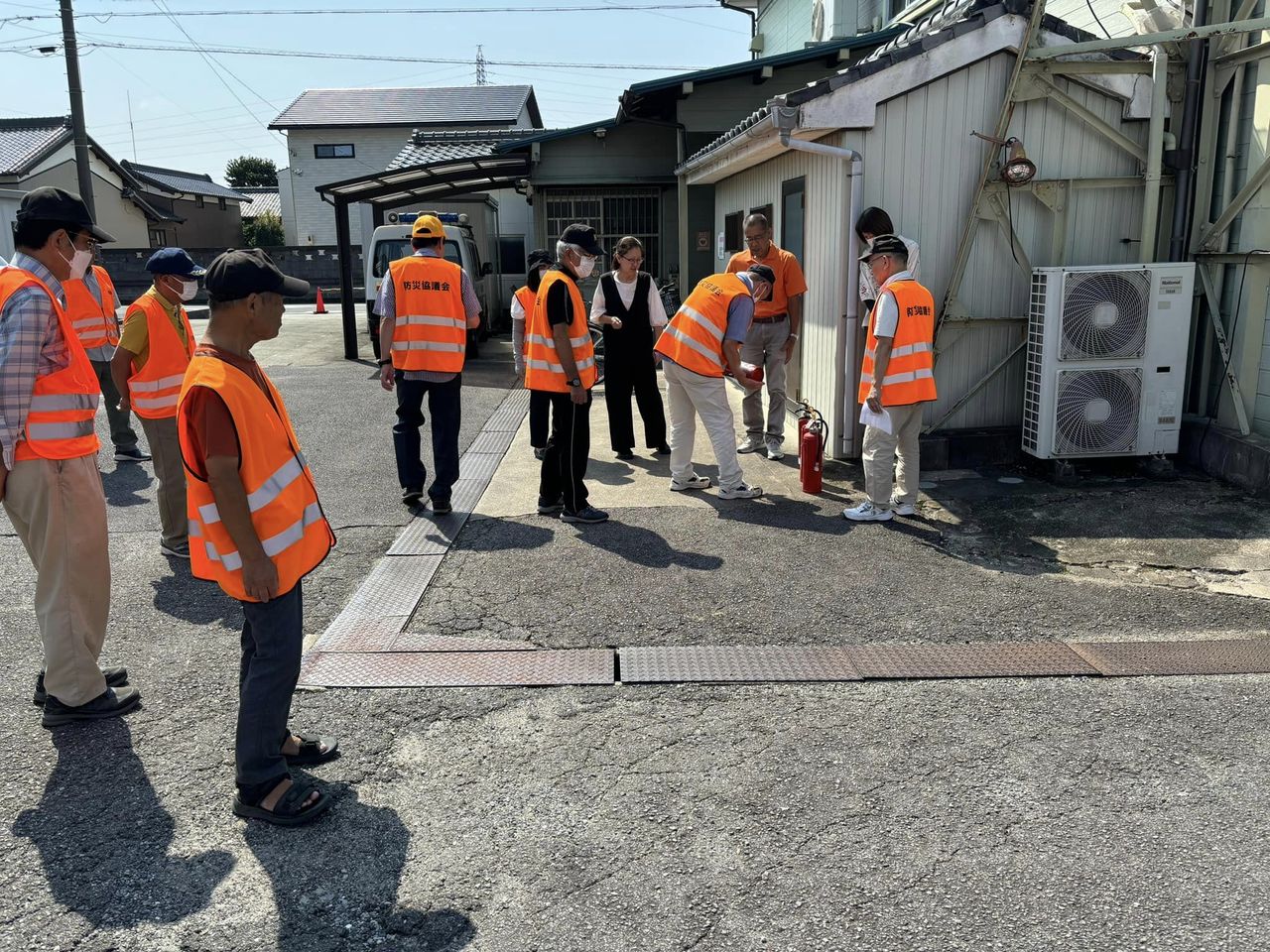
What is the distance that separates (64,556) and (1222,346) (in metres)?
7.26

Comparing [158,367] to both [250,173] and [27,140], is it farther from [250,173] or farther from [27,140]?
[250,173]

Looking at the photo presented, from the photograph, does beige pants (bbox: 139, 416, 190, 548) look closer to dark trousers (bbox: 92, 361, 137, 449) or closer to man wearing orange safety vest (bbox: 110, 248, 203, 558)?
man wearing orange safety vest (bbox: 110, 248, 203, 558)

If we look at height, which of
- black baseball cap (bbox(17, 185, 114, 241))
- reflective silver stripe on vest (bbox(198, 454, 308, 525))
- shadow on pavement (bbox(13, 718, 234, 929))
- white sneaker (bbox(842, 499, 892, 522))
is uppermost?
black baseball cap (bbox(17, 185, 114, 241))

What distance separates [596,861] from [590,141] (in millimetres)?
13797

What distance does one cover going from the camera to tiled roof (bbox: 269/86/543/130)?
123 ft

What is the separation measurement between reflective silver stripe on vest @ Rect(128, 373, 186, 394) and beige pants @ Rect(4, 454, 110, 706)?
1936 mm

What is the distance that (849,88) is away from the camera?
22.0ft

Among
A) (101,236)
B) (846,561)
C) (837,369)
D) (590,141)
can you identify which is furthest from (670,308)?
(101,236)

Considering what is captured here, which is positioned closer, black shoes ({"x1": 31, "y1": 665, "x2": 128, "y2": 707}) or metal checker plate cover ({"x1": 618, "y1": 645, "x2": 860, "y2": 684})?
black shoes ({"x1": 31, "y1": 665, "x2": 128, "y2": 707})

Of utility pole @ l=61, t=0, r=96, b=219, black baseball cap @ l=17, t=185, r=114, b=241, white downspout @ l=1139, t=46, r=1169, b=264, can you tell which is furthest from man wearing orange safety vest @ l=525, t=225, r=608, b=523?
utility pole @ l=61, t=0, r=96, b=219

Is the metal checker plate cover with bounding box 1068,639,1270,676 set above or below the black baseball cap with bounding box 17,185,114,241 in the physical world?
below

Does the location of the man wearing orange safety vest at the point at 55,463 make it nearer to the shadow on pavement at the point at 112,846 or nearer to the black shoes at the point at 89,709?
the black shoes at the point at 89,709

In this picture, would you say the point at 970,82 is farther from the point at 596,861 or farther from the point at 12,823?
the point at 12,823

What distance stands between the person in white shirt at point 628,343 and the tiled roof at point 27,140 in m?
26.7
